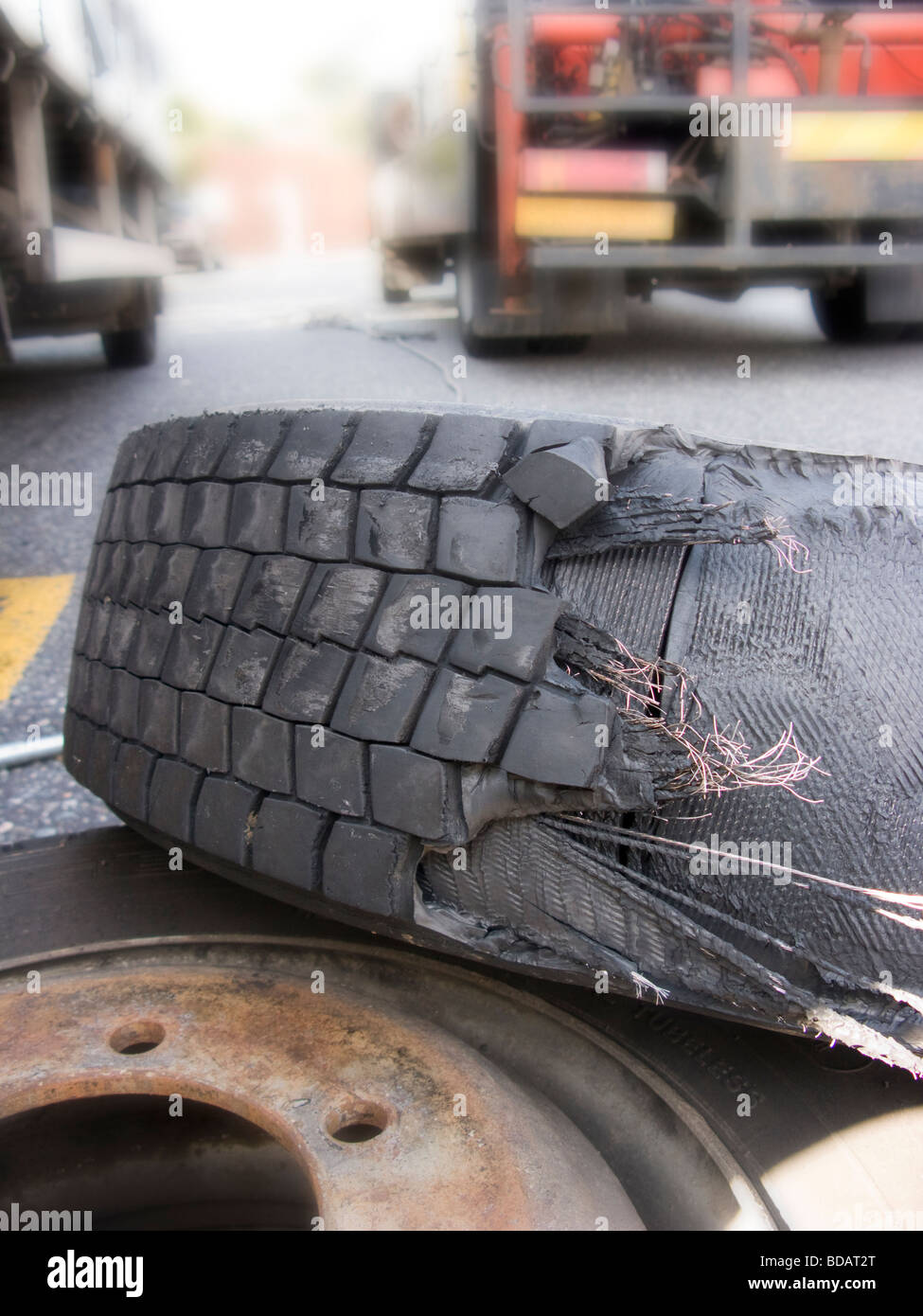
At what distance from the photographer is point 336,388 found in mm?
3619

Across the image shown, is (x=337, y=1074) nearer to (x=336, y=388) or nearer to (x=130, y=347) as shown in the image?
(x=336, y=388)

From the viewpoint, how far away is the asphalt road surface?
7.55 ft

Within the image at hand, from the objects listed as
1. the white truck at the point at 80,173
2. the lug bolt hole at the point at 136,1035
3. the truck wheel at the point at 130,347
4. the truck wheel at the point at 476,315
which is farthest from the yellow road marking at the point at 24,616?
the truck wheel at the point at 130,347

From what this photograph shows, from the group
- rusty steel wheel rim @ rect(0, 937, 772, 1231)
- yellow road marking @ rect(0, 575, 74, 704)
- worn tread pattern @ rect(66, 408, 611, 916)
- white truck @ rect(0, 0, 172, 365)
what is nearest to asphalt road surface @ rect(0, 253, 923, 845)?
yellow road marking @ rect(0, 575, 74, 704)

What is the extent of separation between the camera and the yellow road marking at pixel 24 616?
7.45 feet

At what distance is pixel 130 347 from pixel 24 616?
254 centimetres

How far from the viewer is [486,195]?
13.4ft

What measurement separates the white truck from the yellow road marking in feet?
2.69

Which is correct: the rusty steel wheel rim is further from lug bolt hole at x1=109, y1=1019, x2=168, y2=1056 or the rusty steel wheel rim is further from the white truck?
the white truck

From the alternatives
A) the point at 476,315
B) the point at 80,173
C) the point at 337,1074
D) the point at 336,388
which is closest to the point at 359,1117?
the point at 337,1074
